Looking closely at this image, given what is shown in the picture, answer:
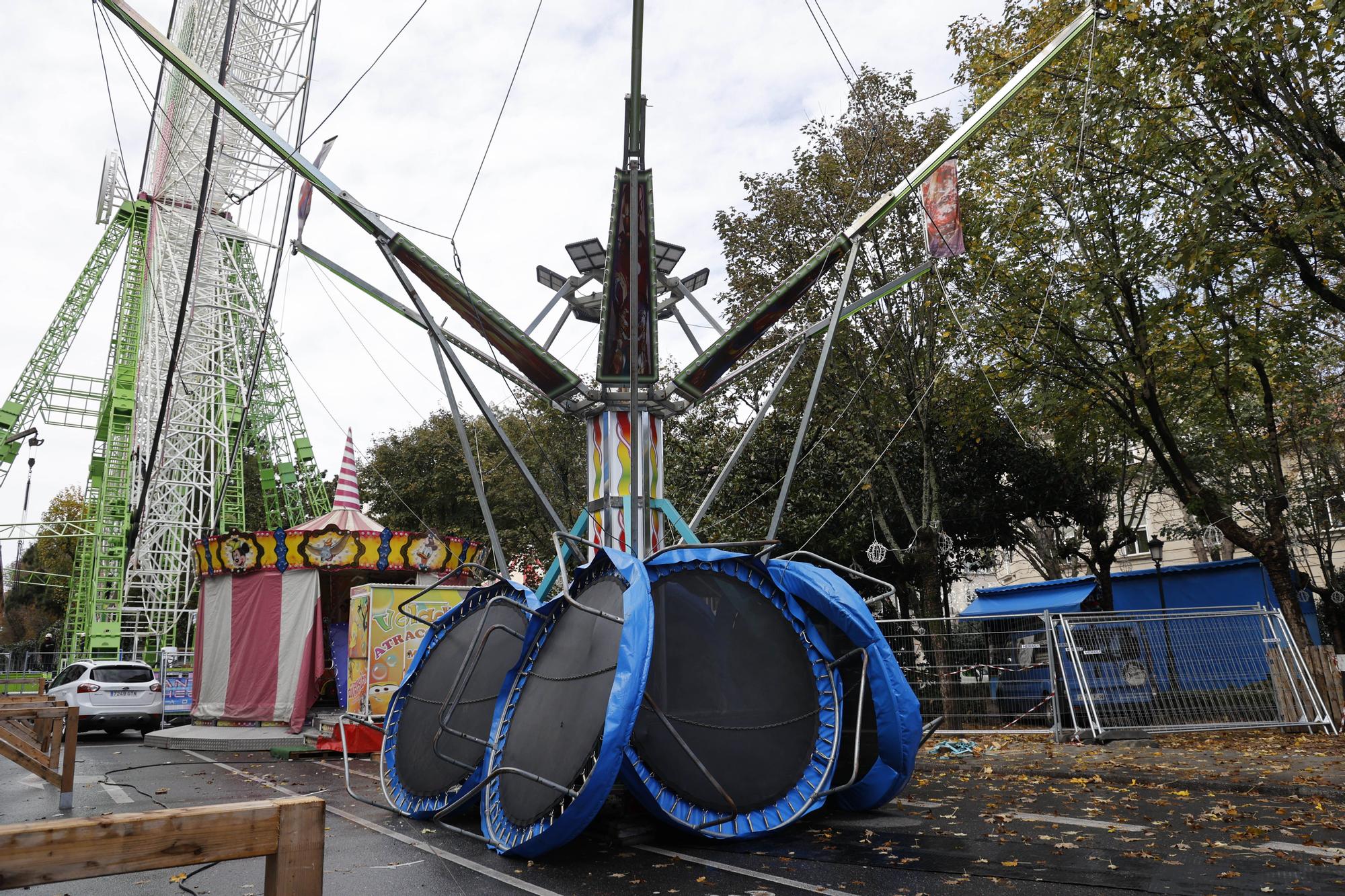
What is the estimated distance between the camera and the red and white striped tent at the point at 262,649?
17172 millimetres

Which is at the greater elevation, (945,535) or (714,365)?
(714,365)

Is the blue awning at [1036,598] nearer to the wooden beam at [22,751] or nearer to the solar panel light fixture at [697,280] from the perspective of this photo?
the solar panel light fixture at [697,280]

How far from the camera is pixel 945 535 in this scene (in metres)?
20.7

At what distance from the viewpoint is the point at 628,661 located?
250 inches

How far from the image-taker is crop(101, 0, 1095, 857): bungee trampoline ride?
673 centimetres

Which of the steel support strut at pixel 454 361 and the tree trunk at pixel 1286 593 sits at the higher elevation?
the steel support strut at pixel 454 361

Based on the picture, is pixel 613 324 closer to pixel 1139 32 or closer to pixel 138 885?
pixel 138 885

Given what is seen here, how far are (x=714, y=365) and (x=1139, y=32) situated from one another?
683 cm

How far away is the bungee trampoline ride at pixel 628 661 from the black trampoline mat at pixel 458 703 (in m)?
0.02

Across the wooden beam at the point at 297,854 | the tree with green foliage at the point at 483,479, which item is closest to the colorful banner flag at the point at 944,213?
the wooden beam at the point at 297,854

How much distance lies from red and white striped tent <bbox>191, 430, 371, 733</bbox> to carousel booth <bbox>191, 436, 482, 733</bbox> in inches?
0.7

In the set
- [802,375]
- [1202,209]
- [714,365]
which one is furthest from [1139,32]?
[802,375]

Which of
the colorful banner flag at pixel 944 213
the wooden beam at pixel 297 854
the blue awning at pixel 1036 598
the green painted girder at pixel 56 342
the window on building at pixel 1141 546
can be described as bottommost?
the wooden beam at pixel 297 854

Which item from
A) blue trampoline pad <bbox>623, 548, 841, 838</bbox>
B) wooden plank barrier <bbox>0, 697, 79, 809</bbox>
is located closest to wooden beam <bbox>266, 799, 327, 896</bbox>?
blue trampoline pad <bbox>623, 548, 841, 838</bbox>
